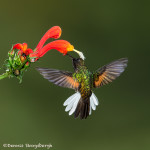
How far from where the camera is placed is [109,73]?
10.00 feet

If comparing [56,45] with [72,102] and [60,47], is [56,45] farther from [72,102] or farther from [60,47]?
[72,102]

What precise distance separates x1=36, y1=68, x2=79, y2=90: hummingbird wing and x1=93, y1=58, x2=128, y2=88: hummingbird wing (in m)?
0.24

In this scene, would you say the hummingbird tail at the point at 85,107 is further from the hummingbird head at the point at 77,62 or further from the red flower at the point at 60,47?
the red flower at the point at 60,47

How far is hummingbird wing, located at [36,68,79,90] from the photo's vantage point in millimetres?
2622

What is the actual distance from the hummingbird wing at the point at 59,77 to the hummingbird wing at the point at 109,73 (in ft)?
0.78

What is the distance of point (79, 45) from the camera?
7.02 m

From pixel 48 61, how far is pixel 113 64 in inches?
157

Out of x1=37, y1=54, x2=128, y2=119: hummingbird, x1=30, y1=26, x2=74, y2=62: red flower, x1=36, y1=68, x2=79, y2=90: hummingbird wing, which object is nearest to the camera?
x1=36, y1=68, x2=79, y2=90: hummingbird wing

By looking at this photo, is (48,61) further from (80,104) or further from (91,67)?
(80,104)

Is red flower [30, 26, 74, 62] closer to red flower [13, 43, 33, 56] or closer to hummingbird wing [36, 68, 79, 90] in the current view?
red flower [13, 43, 33, 56]

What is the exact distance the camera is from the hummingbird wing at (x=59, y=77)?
8.60ft

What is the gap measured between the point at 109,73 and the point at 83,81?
217 mm

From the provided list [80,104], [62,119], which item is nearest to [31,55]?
[80,104]

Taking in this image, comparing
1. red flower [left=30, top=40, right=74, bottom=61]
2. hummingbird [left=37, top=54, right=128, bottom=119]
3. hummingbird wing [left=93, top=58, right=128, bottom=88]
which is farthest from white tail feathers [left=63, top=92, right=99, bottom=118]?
red flower [left=30, top=40, right=74, bottom=61]
